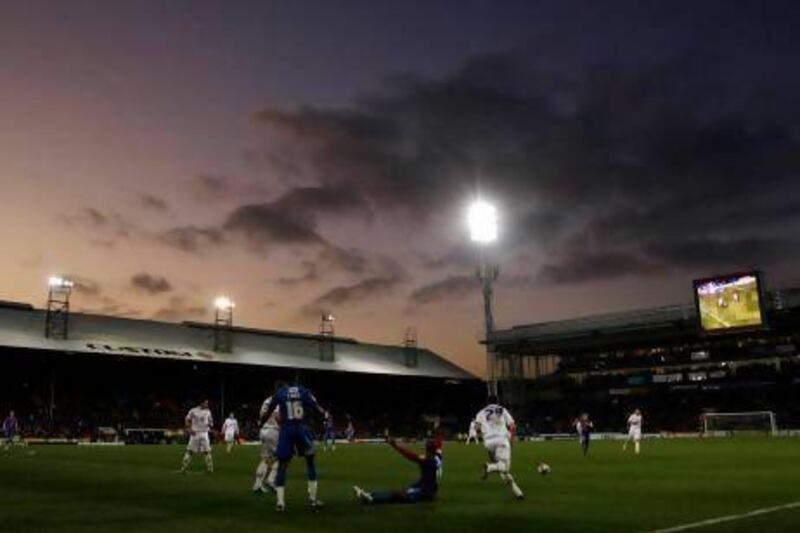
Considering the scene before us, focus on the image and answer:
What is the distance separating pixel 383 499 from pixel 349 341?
7416 centimetres

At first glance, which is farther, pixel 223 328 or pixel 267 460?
pixel 223 328

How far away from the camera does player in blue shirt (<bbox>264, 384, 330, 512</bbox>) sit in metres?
14.7

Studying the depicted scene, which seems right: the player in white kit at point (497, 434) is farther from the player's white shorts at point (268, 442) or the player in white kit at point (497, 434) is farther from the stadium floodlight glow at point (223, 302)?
the stadium floodlight glow at point (223, 302)

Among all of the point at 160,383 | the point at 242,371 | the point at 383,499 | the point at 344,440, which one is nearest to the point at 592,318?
the point at 344,440

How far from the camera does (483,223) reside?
44750 millimetres

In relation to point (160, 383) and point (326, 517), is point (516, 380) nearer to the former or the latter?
point (160, 383)

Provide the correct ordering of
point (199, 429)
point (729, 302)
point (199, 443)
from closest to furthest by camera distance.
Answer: point (199, 443) < point (199, 429) < point (729, 302)

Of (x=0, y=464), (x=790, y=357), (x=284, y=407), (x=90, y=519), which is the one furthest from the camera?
(x=790, y=357)

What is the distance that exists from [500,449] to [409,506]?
2852mm

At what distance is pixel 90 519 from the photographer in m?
13.6

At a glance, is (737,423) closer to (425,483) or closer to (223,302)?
(223,302)

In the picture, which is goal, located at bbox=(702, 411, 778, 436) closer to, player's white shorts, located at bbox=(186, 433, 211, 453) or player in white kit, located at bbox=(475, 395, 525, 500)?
player's white shorts, located at bbox=(186, 433, 211, 453)

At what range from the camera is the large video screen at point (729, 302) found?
60331 millimetres

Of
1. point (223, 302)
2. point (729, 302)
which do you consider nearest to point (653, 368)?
point (729, 302)
